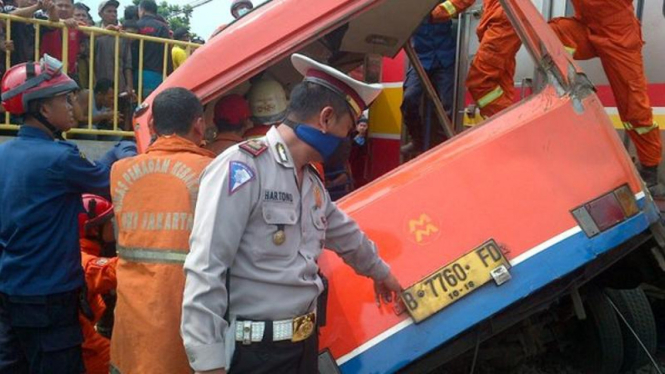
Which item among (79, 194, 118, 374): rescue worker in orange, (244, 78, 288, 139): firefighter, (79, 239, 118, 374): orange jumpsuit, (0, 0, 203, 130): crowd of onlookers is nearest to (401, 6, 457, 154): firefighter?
(244, 78, 288, 139): firefighter

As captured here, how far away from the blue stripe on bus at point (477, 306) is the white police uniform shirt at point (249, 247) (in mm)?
437

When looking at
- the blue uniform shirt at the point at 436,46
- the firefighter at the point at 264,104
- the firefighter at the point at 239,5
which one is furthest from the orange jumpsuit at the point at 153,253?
the firefighter at the point at 239,5

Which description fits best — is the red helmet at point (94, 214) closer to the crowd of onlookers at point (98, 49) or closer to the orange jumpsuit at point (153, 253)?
the orange jumpsuit at point (153, 253)

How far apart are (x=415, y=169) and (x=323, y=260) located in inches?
19.7

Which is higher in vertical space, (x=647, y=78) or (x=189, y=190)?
(x=647, y=78)

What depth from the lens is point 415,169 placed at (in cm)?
245

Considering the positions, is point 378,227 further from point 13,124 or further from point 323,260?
point 13,124

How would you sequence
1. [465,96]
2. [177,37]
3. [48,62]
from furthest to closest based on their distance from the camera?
[177,37], [465,96], [48,62]

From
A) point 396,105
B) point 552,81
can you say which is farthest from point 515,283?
point 396,105

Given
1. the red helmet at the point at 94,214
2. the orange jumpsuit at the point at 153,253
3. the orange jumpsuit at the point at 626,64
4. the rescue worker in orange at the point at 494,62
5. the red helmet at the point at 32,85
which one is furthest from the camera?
the rescue worker in orange at the point at 494,62

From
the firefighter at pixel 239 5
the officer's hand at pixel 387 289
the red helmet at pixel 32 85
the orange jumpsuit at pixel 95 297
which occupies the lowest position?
the orange jumpsuit at pixel 95 297

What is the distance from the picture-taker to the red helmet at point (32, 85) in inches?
107

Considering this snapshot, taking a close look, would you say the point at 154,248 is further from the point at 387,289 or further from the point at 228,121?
the point at 228,121

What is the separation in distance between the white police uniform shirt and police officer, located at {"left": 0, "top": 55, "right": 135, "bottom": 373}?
1.18 meters
